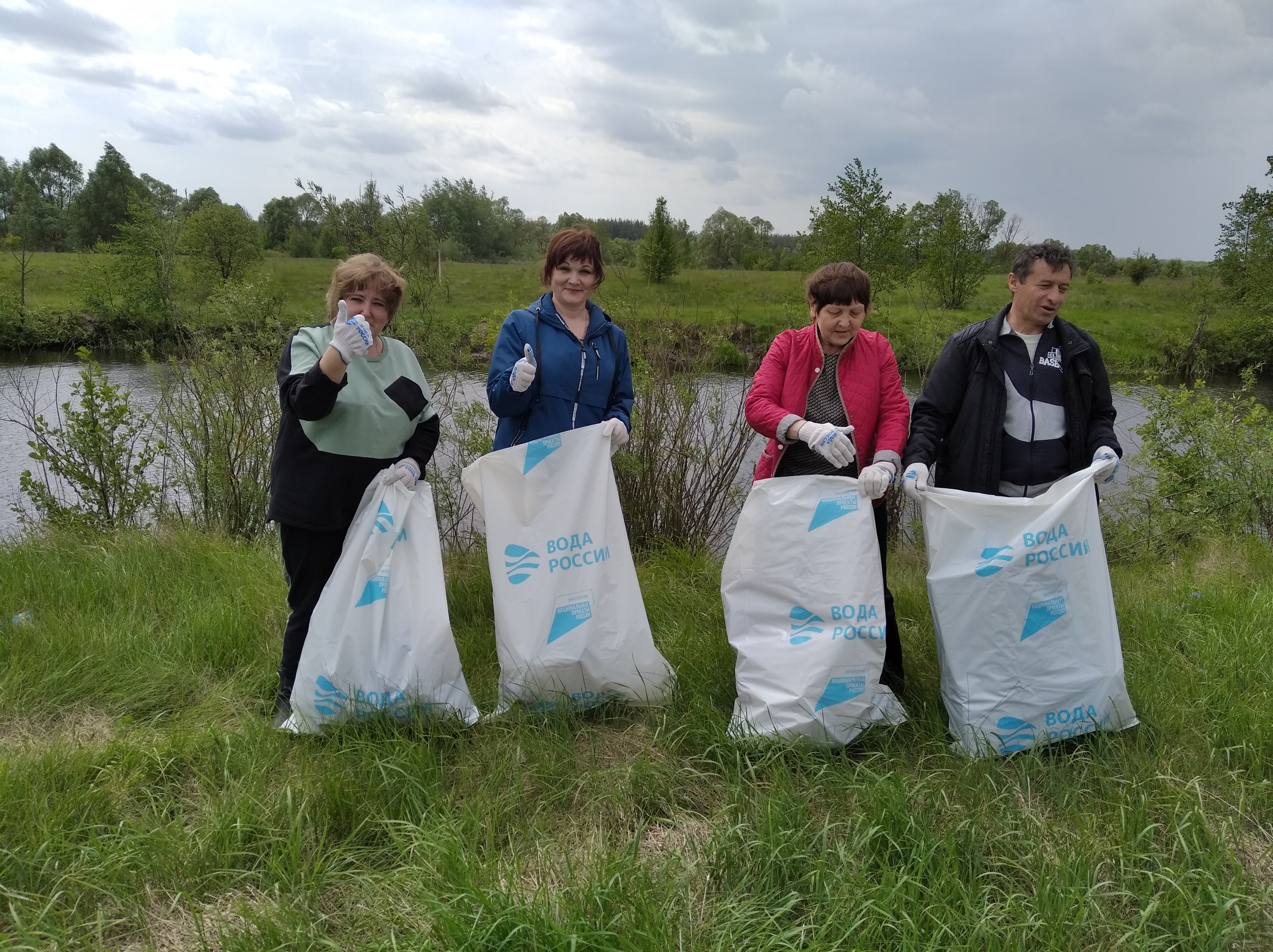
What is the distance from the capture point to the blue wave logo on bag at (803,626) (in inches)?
85.1

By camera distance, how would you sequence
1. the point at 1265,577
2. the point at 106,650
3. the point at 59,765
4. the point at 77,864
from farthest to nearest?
the point at 1265,577 → the point at 106,650 → the point at 59,765 → the point at 77,864

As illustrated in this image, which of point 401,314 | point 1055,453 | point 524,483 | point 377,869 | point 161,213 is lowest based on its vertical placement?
point 377,869

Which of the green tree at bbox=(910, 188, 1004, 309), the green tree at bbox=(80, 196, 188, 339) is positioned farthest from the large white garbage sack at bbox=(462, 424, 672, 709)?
the green tree at bbox=(910, 188, 1004, 309)

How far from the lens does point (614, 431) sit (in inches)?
98.7

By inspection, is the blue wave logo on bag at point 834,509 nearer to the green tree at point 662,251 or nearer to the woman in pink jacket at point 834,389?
the woman in pink jacket at point 834,389

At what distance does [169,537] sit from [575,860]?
3492mm

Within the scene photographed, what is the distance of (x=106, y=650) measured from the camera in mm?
2732

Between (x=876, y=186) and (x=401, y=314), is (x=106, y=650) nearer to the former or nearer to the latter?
(x=401, y=314)

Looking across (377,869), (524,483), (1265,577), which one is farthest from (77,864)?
(1265,577)

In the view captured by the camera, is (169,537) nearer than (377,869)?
No

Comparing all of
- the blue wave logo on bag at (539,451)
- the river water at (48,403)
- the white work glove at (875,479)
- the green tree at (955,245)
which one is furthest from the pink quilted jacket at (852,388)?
the green tree at (955,245)

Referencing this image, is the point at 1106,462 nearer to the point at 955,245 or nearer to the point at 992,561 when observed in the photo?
the point at 992,561

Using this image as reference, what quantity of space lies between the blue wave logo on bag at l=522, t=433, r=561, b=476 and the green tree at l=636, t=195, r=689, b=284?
257 cm

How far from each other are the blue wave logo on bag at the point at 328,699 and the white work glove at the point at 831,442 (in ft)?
5.06
